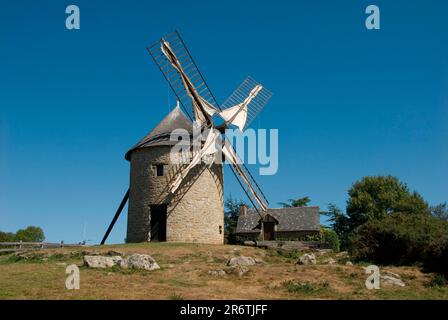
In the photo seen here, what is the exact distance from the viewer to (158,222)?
29359 millimetres

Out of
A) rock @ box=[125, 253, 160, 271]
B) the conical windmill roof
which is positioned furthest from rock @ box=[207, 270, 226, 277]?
the conical windmill roof

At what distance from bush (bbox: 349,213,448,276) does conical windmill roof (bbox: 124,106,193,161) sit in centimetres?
1371

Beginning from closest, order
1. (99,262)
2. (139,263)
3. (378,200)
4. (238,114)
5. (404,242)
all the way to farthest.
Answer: (139,263)
(99,262)
(404,242)
(238,114)
(378,200)

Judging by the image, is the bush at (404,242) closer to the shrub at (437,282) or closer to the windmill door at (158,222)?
the shrub at (437,282)

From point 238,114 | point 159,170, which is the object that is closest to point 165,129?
point 159,170

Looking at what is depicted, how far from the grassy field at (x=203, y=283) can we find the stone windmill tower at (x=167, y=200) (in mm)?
7202

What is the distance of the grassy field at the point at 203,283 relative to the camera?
13.2 meters

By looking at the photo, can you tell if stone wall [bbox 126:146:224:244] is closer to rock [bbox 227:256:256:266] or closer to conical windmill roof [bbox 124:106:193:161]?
conical windmill roof [bbox 124:106:193:161]

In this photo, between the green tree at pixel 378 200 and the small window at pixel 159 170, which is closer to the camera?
the small window at pixel 159 170

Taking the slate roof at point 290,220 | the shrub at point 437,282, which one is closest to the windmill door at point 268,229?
the slate roof at point 290,220

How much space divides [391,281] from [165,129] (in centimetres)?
1934

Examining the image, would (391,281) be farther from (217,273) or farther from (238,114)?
(238,114)

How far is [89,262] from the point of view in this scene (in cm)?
1855
